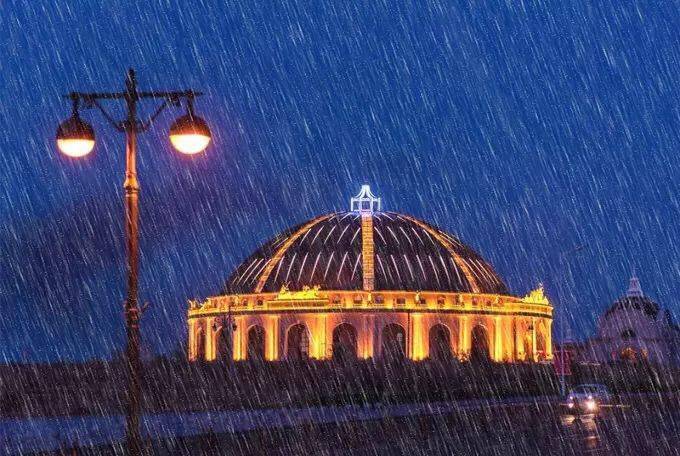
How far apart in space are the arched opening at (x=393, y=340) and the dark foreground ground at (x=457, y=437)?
159 ft

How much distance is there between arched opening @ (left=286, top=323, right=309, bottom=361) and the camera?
291 ft

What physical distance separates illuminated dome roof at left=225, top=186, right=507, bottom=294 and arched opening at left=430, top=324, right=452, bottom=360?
9.56 ft

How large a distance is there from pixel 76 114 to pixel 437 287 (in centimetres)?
7781

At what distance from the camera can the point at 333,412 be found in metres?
40.5

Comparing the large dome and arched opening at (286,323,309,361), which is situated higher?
the large dome

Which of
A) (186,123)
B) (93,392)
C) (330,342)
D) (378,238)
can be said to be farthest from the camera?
(378,238)

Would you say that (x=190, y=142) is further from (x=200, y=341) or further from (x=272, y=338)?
(x=200, y=341)

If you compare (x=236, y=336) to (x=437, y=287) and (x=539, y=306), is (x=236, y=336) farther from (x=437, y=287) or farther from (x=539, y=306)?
(x=539, y=306)

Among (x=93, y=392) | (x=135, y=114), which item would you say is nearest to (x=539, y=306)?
(x=93, y=392)

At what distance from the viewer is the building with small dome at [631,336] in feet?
393

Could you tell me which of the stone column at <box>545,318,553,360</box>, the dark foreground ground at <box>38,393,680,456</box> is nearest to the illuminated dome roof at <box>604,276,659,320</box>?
the stone column at <box>545,318,553,360</box>

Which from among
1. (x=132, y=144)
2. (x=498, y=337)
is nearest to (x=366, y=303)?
(x=498, y=337)

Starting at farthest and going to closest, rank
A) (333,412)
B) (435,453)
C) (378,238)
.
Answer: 1. (378,238)
2. (333,412)
3. (435,453)

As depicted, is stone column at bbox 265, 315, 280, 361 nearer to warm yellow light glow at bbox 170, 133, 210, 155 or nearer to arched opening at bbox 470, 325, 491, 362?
arched opening at bbox 470, 325, 491, 362
